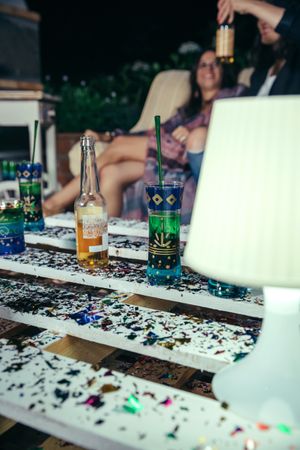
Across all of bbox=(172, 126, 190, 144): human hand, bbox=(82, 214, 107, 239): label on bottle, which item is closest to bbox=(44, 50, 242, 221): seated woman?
bbox=(172, 126, 190, 144): human hand

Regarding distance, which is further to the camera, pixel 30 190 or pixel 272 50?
pixel 272 50

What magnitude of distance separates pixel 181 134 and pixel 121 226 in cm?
118

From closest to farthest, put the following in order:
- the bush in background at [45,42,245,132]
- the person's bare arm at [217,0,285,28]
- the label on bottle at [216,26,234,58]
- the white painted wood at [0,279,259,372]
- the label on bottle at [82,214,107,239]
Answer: the white painted wood at [0,279,259,372] < the label on bottle at [82,214,107,239] < the label on bottle at [216,26,234,58] < the person's bare arm at [217,0,285,28] < the bush in background at [45,42,245,132]

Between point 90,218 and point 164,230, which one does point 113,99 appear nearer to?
point 90,218

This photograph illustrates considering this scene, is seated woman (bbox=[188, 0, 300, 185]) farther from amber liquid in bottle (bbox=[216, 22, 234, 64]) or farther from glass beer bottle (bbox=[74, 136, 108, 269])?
glass beer bottle (bbox=[74, 136, 108, 269])

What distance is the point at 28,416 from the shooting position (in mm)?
645

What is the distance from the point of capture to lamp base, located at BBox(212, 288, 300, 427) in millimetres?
633

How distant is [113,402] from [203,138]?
192 cm

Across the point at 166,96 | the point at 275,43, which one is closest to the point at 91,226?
the point at 275,43

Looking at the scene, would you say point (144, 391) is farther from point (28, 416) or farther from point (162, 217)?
point (162, 217)

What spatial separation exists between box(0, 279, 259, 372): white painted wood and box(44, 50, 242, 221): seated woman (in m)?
1.46

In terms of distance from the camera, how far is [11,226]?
1.22 m

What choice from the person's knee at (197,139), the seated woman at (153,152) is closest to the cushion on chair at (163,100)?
the seated woman at (153,152)

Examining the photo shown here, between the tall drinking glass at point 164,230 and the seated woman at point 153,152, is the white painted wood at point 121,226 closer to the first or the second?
the tall drinking glass at point 164,230
